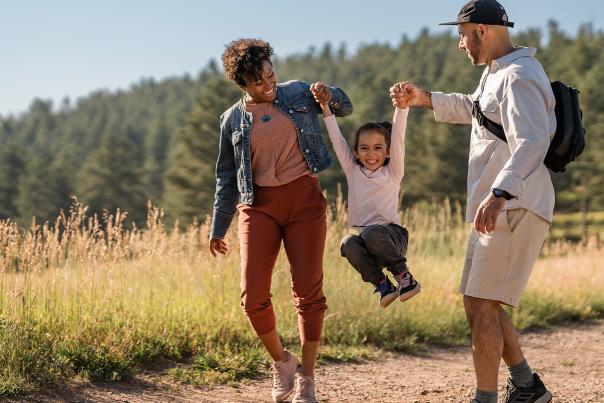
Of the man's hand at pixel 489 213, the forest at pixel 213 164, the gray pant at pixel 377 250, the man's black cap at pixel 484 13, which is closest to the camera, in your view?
the man's hand at pixel 489 213

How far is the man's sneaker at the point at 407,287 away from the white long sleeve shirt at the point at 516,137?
1.90 ft

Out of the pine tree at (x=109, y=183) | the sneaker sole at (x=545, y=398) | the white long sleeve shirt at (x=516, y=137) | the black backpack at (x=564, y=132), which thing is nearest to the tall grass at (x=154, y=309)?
the sneaker sole at (x=545, y=398)

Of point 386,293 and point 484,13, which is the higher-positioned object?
point 484,13

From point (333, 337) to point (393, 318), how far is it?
0.80m

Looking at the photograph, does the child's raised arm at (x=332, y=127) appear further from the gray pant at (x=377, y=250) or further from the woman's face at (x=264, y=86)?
the gray pant at (x=377, y=250)

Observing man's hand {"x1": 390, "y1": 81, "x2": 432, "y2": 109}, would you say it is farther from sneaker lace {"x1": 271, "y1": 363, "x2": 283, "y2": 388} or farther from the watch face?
sneaker lace {"x1": 271, "y1": 363, "x2": 283, "y2": 388}

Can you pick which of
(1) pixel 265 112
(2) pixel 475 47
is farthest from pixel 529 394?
(1) pixel 265 112

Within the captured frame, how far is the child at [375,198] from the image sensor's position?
4738 millimetres

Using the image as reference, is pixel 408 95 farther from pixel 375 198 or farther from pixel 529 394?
pixel 529 394

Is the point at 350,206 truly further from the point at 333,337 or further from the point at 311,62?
the point at 311,62

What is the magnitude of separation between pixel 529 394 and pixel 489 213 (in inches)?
51.2

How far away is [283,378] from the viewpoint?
16.9 ft

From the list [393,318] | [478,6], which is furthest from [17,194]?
[478,6]

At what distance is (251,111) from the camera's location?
484 cm
